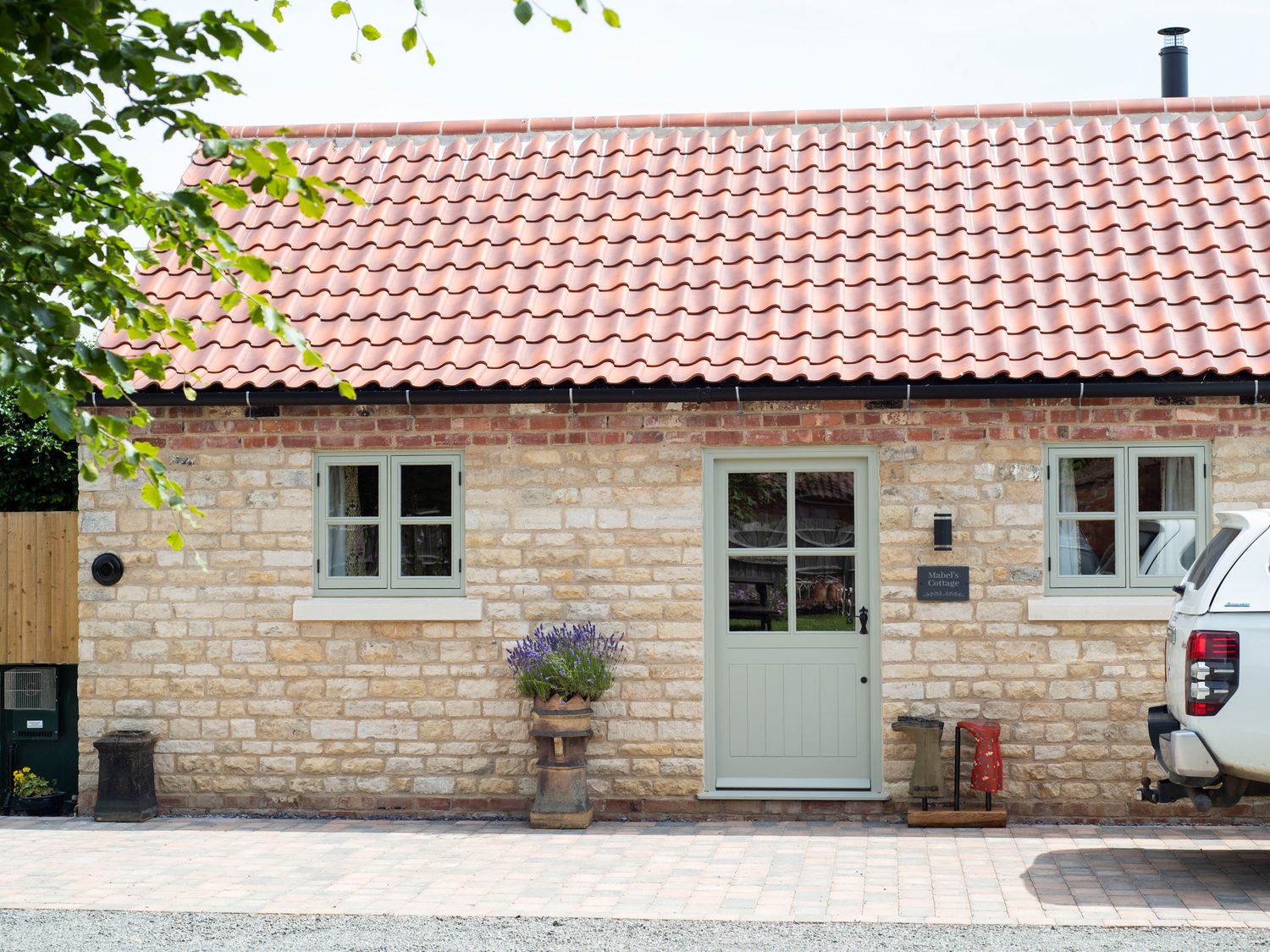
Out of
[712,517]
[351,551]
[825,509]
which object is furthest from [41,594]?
[825,509]

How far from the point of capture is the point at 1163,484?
32.1ft

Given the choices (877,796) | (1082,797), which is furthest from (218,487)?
(1082,797)

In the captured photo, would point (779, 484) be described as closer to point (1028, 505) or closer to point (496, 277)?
point (1028, 505)

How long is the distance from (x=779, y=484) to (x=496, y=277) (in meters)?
2.69

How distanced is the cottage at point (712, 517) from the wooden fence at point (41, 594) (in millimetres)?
342

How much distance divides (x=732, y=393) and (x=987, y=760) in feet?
9.42

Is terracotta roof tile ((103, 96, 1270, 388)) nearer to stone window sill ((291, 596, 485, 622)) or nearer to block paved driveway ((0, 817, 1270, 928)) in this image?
stone window sill ((291, 596, 485, 622))

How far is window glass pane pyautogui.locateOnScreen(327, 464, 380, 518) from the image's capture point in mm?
10359

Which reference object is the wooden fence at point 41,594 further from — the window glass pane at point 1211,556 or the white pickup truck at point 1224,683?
the window glass pane at point 1211,556

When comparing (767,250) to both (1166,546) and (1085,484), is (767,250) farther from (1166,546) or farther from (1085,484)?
(1166,546)

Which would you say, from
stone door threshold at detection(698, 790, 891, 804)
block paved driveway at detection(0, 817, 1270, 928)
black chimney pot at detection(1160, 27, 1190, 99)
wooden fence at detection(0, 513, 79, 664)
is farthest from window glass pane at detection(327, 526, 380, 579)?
black chimney pot at detection(1160, 27, 1190, 99)

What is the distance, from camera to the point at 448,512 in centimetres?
1027

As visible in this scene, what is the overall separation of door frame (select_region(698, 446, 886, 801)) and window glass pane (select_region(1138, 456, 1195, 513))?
1.75 metres

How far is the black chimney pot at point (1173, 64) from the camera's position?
13.8 metres
